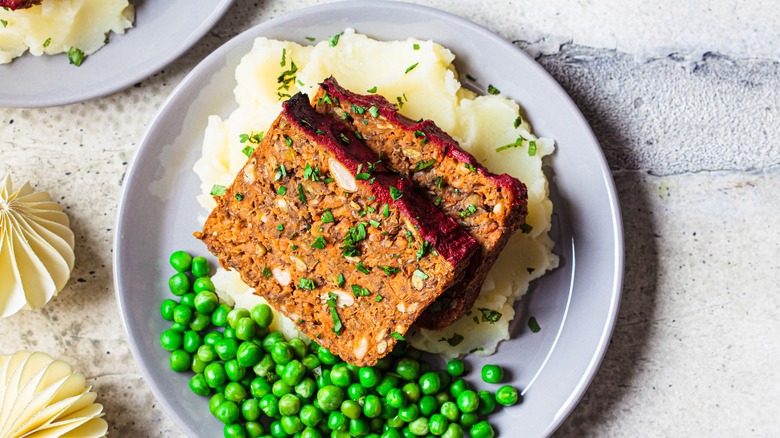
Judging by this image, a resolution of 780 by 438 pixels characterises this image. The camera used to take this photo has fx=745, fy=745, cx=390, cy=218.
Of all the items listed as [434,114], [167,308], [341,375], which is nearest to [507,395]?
[341,375]

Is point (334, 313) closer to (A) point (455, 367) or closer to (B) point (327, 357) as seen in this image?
(B) point (327, 357)

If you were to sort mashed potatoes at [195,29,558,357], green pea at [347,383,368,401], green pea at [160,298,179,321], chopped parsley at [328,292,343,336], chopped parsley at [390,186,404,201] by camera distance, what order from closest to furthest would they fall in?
chopped parsley at [390,186,404,201] → chopped parsley at [328,292,343,336] → mashed potatoes at [195,29,558,357] → green pea at [347,383,368,401] → green pea at [160,298,179,321]

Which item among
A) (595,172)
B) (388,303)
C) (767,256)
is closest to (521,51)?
(595,172)

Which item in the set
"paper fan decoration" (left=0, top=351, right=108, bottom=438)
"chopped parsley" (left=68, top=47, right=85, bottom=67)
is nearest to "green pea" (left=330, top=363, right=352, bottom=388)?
"paper fan decoration" (left=0, top=351, right=108, bottom=438)

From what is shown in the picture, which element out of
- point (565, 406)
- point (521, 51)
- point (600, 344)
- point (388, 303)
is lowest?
point (565, 406)

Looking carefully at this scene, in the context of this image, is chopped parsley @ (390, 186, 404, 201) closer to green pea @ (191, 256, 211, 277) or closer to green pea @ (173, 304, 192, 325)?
green pea @ (191, 256, 211, 277)

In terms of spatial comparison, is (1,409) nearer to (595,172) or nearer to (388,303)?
(388,303)
